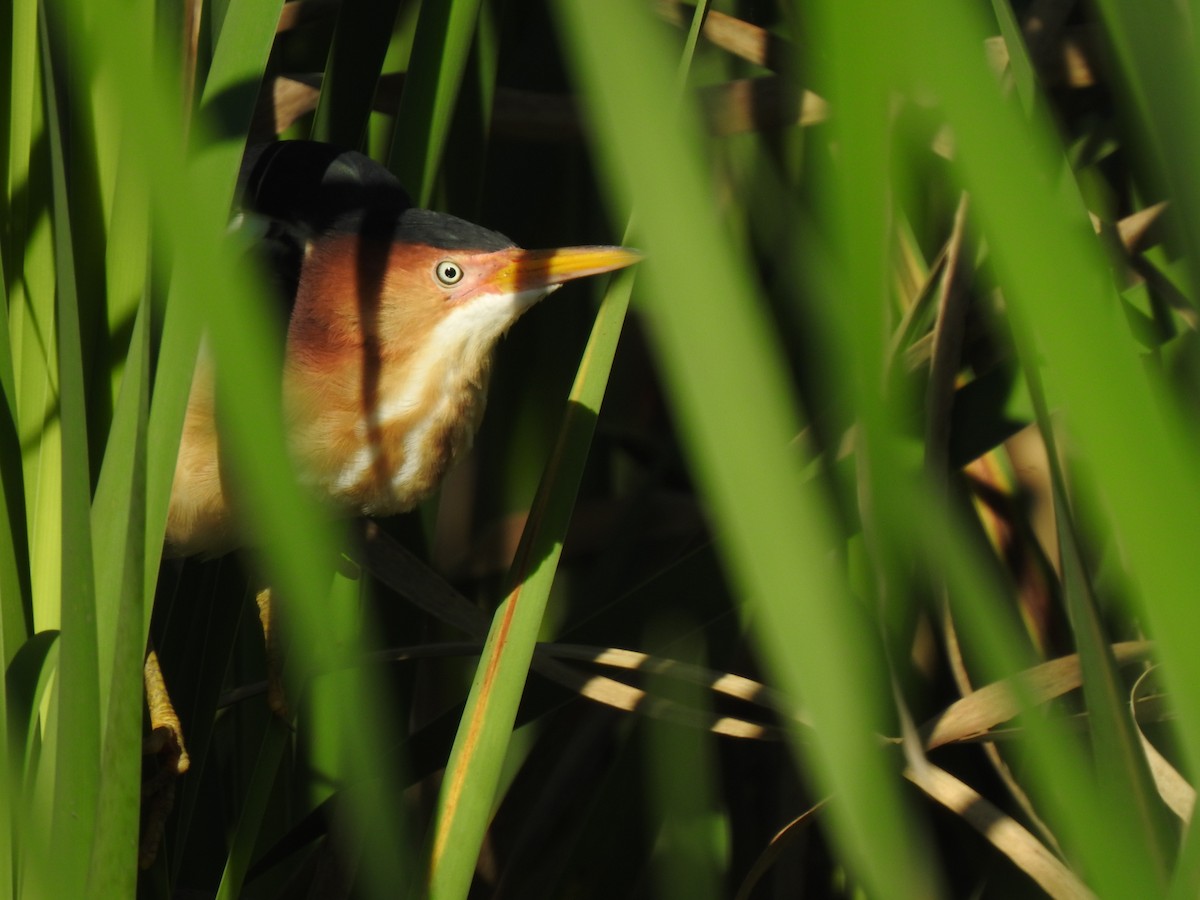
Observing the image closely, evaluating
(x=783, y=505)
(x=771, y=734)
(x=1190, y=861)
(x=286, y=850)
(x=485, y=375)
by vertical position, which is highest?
(x=783, y=505)

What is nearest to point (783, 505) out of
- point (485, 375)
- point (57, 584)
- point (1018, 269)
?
point (1018, 269)

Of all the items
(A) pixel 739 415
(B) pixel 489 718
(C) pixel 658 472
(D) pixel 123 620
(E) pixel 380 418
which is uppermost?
(A) pixel 739 415

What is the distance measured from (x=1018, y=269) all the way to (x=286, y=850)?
0.78 m

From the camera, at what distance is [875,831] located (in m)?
0.29

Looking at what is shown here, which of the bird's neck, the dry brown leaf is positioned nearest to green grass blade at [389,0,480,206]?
the bird's neck

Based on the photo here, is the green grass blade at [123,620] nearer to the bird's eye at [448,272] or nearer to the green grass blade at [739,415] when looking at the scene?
the green grass blade at [739,415]

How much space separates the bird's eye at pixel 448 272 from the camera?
3.28 feet

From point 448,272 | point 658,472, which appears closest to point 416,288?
point 448,272

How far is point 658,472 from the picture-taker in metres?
1.20

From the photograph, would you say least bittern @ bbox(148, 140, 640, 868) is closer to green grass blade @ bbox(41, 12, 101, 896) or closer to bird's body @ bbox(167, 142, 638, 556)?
bird's body @ bbox(167, 142, 638, 556)

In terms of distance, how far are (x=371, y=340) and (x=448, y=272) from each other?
0.09 meters

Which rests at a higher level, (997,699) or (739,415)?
(739,415)

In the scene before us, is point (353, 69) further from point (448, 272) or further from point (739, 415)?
point (739, 415)

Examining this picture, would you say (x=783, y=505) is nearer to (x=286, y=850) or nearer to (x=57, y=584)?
(x=57, y=584)
